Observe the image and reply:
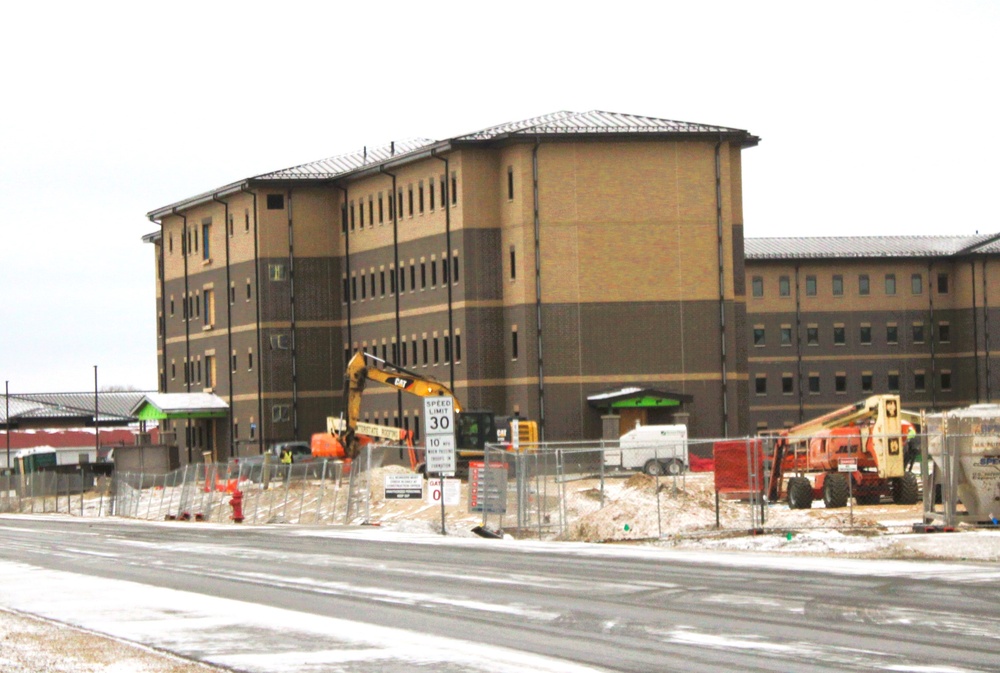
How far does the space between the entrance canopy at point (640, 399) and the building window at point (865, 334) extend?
1572 inches

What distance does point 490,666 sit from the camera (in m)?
15.9

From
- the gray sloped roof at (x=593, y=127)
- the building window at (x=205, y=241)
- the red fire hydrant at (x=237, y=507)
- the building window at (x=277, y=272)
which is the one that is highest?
the gray sloped roof at (x=593, y=127)

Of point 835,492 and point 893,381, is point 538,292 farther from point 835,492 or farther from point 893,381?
point 893,381

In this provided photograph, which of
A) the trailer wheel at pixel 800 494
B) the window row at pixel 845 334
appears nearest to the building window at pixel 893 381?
the window row at pixel 845 334

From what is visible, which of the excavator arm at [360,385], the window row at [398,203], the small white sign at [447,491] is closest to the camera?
the small white sign at [447,491]

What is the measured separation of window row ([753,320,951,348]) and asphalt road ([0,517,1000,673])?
272 feet

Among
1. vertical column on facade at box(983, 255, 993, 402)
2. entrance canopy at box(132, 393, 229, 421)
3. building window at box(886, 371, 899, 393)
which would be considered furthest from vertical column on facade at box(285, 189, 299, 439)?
vertical column on facade at box(983, 255, 993, 402)

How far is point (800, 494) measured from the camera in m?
44.7

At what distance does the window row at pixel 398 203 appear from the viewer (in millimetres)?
83062

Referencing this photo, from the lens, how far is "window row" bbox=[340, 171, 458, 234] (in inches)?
3270

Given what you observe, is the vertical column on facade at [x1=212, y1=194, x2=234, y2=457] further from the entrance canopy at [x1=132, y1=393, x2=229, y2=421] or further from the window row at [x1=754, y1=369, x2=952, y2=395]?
the window row at [x1=754, y1=369, x2=952, y2=395]

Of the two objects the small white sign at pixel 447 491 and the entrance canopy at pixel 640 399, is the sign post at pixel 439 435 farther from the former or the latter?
the entrance canopy at pixel 640 399

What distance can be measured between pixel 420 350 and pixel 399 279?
394 cm

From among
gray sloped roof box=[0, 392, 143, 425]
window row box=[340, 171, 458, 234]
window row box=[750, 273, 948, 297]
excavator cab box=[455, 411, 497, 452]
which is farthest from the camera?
gray sloped roof box=[0, 392, 143, 425]
